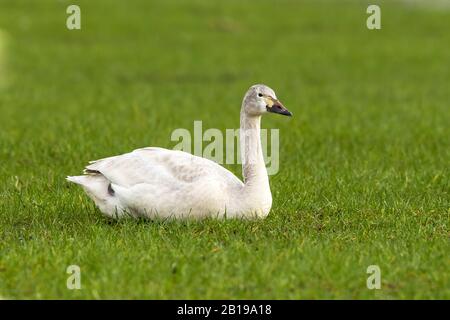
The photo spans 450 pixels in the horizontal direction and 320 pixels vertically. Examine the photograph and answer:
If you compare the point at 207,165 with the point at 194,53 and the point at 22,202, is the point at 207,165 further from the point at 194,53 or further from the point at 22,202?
the point at 194,53

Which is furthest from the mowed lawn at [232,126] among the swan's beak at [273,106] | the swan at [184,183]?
the swan's beak at [273,106]

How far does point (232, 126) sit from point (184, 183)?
730 cm

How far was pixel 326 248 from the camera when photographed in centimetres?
775

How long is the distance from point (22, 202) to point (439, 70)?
1677 cm

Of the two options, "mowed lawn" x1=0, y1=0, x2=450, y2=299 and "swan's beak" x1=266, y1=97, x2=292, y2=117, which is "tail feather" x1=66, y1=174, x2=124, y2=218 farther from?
"swan's beak" x1=266, y1=97, x2=292, y2=117

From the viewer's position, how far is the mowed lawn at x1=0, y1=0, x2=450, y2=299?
7207mm

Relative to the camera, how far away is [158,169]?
28.1 ft

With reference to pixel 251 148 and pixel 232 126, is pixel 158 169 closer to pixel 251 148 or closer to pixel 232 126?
pixel 251 148

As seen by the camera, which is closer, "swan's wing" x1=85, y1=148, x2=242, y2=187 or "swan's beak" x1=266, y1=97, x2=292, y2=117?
"swan's wing" x1=85, y1=148, x2=242, y2=187

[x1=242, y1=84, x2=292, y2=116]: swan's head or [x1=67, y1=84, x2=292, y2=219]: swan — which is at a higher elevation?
[x1=242, y1=84, x2=292, y2=116]: swan's head

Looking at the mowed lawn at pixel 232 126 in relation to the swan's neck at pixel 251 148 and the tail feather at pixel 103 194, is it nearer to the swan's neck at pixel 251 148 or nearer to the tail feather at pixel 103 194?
the tail feather at pixel 103 194

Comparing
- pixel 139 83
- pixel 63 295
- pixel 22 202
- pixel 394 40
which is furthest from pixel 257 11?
pixel 63 295

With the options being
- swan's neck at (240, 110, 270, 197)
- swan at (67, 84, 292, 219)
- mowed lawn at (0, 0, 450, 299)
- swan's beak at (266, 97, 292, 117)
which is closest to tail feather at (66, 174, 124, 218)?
swan at (67, 84, 292, 219)

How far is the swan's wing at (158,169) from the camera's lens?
8.45 m
